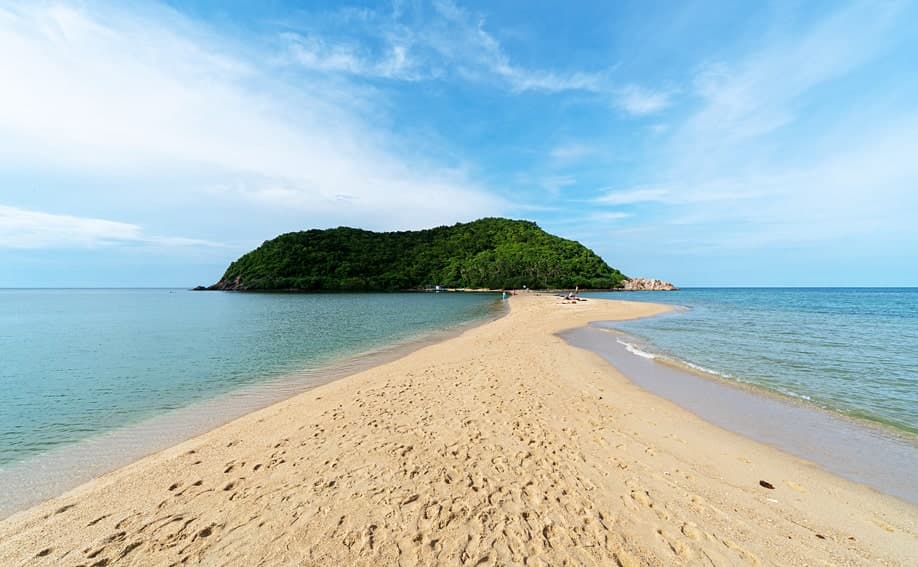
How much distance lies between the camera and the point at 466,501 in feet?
14.6

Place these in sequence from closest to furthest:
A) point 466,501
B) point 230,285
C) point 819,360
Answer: point 466,501, point 819,360, point 230,285

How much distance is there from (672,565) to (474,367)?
9112 millimetres

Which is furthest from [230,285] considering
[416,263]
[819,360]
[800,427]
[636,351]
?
[800,427]

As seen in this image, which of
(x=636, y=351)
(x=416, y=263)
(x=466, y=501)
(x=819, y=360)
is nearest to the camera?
(x=466, y=501)

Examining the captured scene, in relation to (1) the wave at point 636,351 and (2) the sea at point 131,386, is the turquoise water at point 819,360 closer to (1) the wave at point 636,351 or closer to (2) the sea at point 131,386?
(1) the wave at point 636,351

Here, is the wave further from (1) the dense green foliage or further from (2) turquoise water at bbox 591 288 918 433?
(1) the dense green foliage

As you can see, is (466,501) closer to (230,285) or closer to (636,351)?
(636,351)

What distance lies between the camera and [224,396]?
10.4 meters

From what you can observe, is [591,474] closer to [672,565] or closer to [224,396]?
[672,565]

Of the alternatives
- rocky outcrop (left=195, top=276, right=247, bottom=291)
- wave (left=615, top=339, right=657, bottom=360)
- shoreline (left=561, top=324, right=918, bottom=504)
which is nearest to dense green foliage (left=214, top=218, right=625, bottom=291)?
rocky outcrop (left=195, top=276, right=247, bottom=291)

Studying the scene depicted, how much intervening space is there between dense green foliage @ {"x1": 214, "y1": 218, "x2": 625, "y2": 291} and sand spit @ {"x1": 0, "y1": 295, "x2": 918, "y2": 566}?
383ft

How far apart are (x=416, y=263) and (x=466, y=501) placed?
13429 cm

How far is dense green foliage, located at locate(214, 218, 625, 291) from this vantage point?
407 ft

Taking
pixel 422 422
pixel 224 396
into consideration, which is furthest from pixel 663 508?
pixel 224 396
